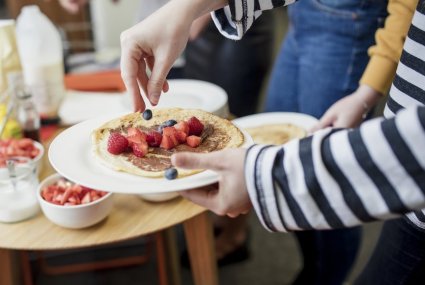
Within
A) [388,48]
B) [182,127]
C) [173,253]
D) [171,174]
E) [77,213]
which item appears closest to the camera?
[171,174]

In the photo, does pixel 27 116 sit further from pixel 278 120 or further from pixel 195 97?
pixel 278 120

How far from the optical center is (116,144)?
34.7 inches

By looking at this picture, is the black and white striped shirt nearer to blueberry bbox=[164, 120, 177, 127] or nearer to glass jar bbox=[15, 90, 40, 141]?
blueberry bbox=[164, 120, 177, 127]

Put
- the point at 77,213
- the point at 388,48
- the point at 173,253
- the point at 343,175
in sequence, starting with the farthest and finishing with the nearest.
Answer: the point at 173,253
the point at 388,48
the point at 77,213
the point at 343,175

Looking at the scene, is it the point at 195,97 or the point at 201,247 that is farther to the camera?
the point at 195,97

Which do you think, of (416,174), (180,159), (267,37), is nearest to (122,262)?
(267,37)

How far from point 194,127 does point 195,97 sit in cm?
54

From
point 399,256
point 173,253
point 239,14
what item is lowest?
point 173,253

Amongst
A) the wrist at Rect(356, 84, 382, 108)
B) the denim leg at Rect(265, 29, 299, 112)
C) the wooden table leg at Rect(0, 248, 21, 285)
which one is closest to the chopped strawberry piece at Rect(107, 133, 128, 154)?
the wooden table leg at Rect(0, 248, 21, 285)

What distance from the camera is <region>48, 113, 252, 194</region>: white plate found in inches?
30.2

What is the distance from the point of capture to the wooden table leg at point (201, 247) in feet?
4.25

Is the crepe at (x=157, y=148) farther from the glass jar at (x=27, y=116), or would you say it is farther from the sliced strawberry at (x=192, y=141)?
the glass jar at (x=27, y=116)

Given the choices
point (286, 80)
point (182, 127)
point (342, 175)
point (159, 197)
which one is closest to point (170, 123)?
point (182, 127)

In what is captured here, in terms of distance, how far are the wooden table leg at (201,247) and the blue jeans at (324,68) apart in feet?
1.25
